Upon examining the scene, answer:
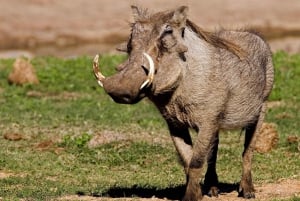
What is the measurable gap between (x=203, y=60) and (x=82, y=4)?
23.4 meters

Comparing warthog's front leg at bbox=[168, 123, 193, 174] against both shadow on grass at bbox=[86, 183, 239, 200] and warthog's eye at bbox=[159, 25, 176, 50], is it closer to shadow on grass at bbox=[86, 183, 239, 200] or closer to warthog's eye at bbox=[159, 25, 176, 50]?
shadow on grass at bbox=[86, 183, 239, 200]

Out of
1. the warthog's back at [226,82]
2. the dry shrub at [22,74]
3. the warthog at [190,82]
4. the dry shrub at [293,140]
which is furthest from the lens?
the dry shrub at [22,74]

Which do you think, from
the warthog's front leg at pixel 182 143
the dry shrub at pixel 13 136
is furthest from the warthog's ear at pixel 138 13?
the dry shrub at pixel 13 136

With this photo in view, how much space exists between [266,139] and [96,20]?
19.5m

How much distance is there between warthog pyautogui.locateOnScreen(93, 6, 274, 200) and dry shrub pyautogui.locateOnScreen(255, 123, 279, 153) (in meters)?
A: 2.50

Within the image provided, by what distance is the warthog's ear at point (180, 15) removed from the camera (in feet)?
27.5

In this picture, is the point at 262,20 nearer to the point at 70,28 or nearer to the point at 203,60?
the point at 70,28

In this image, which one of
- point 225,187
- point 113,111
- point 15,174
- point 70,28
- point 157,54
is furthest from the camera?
point 70,28

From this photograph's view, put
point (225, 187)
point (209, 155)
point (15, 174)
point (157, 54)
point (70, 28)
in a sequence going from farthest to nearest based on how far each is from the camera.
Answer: point (70, 28) → point (15, 174) → point (225, 187) → point (209, 155) → point (157, 54)

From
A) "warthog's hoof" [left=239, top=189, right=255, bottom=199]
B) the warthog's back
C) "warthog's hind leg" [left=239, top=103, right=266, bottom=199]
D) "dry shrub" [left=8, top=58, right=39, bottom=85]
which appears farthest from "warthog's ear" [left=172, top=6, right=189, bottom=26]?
"dry shrub" [left=8, top=58, right=39, bottom=85]

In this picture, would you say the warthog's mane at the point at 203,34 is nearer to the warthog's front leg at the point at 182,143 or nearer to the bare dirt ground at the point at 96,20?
the warthog's front leg at the point at 182,143

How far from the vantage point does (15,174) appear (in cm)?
1067

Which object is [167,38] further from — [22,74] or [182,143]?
[22,74]

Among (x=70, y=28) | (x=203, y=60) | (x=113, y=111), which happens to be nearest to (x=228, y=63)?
(x=203, y=60)
